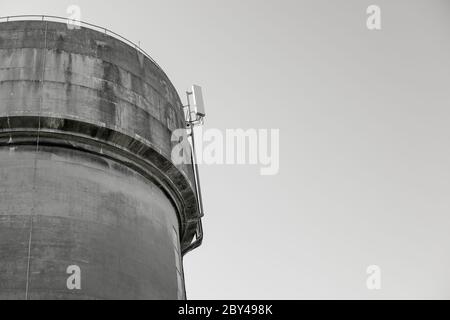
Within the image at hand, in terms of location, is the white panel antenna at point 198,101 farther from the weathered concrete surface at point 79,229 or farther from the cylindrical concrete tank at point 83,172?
the weathered concrete surface at point 79,229

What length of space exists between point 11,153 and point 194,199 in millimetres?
5493

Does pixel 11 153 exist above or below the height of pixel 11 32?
below


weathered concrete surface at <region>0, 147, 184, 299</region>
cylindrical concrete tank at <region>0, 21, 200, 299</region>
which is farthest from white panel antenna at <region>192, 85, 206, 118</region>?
weathered concrete surface at <region>0, 147, 184, 299</region>

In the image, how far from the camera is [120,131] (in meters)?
16.8

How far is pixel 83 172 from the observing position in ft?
53.5

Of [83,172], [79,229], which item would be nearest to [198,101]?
[83,172]

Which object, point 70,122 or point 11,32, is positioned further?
point 11,32

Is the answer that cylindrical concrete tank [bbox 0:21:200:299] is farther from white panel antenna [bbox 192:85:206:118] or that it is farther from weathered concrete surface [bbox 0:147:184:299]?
white panel antenna [bbox 192:85:206:118]

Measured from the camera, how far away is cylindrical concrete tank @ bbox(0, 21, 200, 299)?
1483cm

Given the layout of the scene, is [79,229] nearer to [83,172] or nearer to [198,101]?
[83,172]
